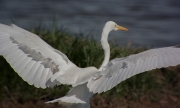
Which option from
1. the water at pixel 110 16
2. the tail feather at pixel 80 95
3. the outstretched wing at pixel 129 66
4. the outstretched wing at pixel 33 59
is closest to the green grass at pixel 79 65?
the outstretched wing at pixel 33 59

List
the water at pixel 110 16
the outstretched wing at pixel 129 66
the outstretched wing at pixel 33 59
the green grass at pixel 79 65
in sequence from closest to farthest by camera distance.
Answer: the outstretched wing at pixel 129 66 → the outstretched wing at pixel 33 59 → the green grass at pixel 79 65 → the water at pixel 110 16

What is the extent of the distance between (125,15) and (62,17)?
1589mm

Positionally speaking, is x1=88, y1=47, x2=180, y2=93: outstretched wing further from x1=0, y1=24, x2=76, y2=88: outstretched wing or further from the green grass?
the green grass

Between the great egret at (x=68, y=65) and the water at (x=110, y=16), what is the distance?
4.10 meters

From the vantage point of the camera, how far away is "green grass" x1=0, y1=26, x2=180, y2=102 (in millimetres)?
7750

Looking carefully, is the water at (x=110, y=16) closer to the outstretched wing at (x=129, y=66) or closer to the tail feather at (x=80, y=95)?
the tail feather at (x=80, y=95)

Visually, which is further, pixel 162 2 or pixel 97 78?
pixel 162 2

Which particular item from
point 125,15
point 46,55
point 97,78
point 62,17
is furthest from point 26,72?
point 125,15

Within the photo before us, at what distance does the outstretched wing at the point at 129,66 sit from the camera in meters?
5.97

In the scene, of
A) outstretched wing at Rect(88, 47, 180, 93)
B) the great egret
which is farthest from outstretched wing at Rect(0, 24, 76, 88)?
outstretched wing at Rect(88, 47, 180, 93)

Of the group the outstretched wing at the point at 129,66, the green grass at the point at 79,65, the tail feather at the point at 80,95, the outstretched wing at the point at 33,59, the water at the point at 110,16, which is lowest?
the water at the point at 110,16

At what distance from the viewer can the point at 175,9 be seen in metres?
14.7

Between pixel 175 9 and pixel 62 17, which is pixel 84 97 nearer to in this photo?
pixel 62 17

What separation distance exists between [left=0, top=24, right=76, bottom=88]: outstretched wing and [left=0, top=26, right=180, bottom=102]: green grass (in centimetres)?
114
